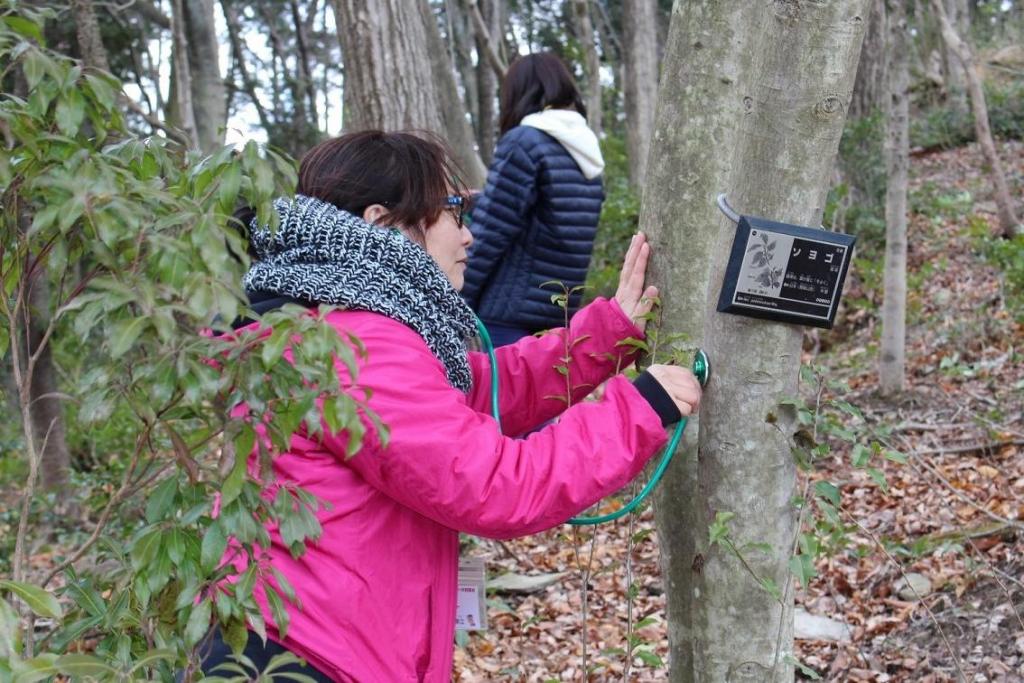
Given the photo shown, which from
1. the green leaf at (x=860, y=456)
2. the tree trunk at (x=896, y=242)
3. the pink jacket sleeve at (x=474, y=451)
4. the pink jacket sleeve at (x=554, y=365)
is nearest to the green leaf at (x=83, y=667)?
the pink jacket sleeve at (x=474, y=451)

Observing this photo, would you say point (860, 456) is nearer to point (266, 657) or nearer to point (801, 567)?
point (801, 567)

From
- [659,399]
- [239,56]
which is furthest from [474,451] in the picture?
[239,56]

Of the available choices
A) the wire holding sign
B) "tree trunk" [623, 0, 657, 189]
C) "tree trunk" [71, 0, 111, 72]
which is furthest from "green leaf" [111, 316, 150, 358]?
"tree trunk" [623, 0, 657, 189]

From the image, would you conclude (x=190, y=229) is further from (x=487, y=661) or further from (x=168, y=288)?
(x=487, y=661)

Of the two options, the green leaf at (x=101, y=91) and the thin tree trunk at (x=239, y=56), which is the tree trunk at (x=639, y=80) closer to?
the green leaf at (x=101, y=91)

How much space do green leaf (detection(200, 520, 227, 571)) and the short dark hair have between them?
2.78 ft

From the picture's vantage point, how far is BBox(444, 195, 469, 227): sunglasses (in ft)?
7.36

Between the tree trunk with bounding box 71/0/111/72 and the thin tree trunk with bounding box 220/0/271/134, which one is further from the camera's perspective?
the thin tree trunk with bounding box 220/0/271/134

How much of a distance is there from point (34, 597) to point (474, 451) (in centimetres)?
78

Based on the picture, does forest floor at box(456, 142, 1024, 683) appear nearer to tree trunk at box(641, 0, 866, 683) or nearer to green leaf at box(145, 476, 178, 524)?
tree trunk at box(641, 0, 866, 683)

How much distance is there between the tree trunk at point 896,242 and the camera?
20.6ft

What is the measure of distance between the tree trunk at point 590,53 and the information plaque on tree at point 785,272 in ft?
22.5

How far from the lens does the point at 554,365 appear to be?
253cm

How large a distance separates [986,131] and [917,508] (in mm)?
4068
